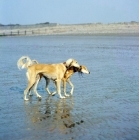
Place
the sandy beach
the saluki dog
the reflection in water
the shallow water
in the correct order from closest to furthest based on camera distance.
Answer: the shallow water → the reflection in water → the saluki dog → the sandy beach

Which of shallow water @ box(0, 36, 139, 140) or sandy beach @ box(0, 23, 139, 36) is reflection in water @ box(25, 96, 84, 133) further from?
sandy beach @ box(0, 23, 139, 36)

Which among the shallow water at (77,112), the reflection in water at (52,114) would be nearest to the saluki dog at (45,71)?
the shallow water at (77,112)

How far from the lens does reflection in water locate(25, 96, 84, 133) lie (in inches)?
392

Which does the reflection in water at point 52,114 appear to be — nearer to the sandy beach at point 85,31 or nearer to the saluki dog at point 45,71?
the saluki dog at point 45,71

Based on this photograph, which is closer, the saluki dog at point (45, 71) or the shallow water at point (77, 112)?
the shallow water at point (77, 112)

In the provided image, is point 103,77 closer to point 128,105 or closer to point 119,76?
point 119,76

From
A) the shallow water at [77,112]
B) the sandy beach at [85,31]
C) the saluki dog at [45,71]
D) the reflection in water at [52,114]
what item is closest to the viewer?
the shallow water at [77,112]

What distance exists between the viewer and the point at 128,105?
12.1 m

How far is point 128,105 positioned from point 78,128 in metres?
2.91

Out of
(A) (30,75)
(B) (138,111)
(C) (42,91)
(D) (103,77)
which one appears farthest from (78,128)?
(D) (103,77)

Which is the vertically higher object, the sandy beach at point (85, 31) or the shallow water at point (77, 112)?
the shallow water at point (77, 112)

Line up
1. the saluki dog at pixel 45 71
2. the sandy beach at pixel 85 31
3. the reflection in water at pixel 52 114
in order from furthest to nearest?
1. the sandy beach at pixel 85 31
2. the saluki dog at pixel 45 71
3. the reflection in water at pixel 52 114

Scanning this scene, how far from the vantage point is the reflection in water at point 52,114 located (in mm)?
9953

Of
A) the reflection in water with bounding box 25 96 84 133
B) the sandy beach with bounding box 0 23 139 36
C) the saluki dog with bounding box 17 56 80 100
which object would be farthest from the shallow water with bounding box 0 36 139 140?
the sandy beach with bounding box 0 23 139 36
